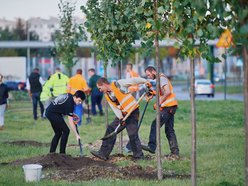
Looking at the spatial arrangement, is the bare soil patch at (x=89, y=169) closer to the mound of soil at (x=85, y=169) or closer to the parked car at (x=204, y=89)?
the mound of soil at (x=85, y=169)

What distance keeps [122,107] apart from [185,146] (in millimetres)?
3523

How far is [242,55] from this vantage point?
846 cm

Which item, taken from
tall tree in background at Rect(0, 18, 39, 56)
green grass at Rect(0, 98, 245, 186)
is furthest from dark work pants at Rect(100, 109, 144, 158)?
tall tree in background at Rect(0, 18, 39, 56)

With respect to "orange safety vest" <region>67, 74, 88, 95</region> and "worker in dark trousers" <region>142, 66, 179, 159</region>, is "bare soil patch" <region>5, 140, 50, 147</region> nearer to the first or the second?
"worker in dark trousers" <region>142, 66, 179, 159</region>

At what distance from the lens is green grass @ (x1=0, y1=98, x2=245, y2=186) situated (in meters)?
11.9

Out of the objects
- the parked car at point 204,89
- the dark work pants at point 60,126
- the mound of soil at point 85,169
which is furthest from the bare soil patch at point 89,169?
the parked car at point 204,89

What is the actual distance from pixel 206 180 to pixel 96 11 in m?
5.38

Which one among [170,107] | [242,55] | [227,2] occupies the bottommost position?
[170,107]

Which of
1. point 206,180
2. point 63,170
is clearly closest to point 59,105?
point 63,170

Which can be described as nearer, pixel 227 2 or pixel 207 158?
pixel 227 2

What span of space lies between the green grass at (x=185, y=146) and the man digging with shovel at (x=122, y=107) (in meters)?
0.54

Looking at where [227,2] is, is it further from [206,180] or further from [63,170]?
[63,170]

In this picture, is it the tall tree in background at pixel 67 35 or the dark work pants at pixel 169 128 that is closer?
the dark work pants at pixel 169 128

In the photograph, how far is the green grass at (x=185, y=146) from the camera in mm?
11859
